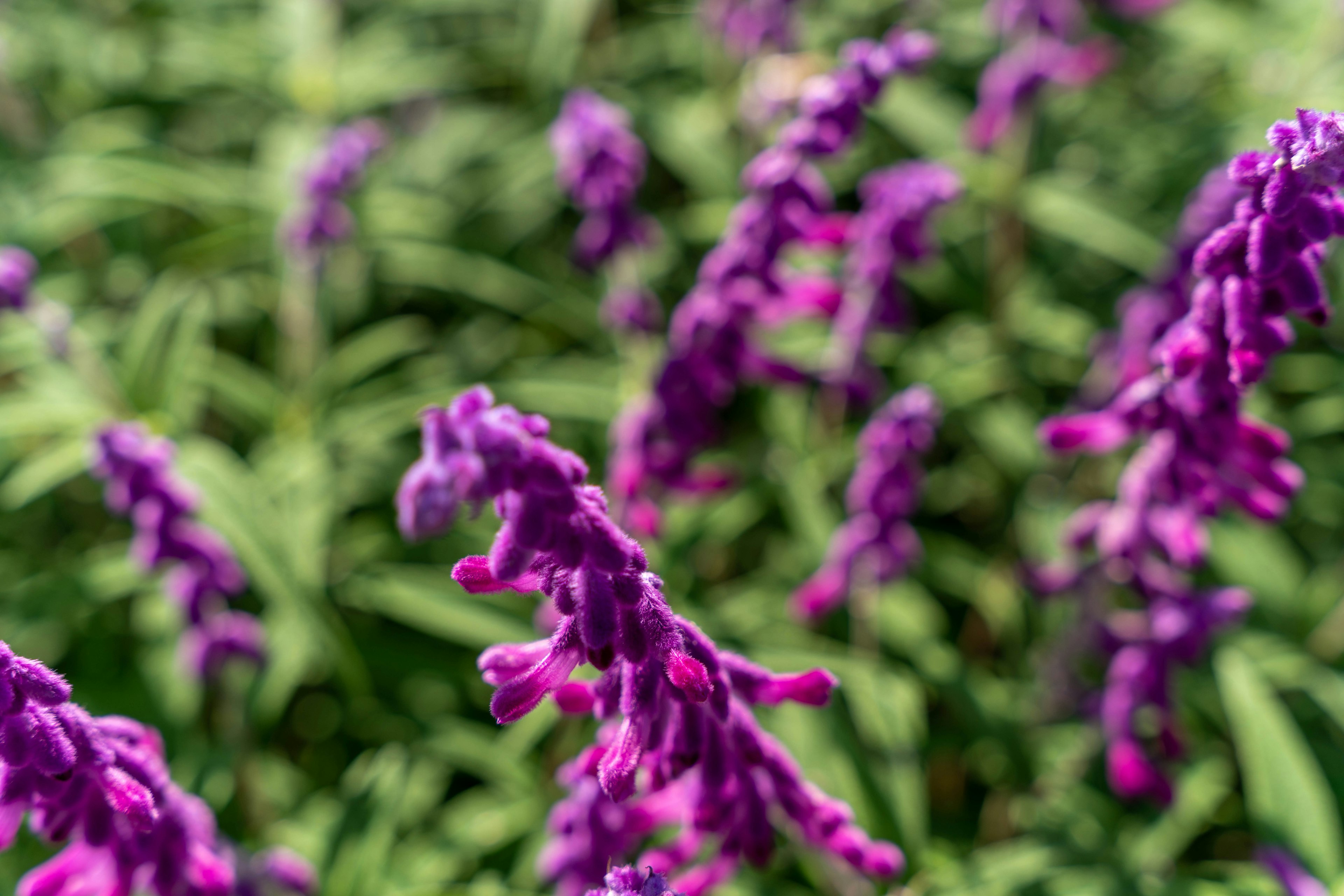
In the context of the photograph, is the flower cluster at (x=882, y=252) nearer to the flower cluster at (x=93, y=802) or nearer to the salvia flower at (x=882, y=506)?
the salvia flower at (x=882, y=506)

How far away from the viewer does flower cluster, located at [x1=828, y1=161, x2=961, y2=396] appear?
3.33m

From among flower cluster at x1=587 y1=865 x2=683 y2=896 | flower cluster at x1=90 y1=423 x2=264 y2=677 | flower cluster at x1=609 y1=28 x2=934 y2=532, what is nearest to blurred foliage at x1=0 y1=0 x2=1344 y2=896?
flower cluster at x1=90 y1=423 x2=264 y2=677

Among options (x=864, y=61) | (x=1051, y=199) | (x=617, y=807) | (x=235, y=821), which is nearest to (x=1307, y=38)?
(x=1051, y=199)

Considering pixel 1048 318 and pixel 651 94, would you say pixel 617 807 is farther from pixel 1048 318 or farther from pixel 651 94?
pixel 651 94

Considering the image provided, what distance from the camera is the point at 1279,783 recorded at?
2.76m

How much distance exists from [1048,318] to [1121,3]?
65.1 inches

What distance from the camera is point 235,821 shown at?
12.0 ft

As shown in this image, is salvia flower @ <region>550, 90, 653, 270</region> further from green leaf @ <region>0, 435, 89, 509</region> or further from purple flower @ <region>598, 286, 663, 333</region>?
green leaf @ <region>0, 435, 89, 509</region>

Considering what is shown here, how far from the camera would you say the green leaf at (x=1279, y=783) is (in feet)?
8.73

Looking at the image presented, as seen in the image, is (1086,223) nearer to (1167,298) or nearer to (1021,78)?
(1021,78)

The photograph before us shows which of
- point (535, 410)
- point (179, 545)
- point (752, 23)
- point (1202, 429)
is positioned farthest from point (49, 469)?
point (1202, 429)

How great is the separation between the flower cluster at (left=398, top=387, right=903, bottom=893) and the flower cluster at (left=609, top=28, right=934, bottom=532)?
48.2 inches

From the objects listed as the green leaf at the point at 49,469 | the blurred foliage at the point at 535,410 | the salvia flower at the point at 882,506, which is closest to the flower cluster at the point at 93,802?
the blurred foliage at the point at 535,410

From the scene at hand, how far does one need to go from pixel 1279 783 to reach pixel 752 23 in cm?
351
